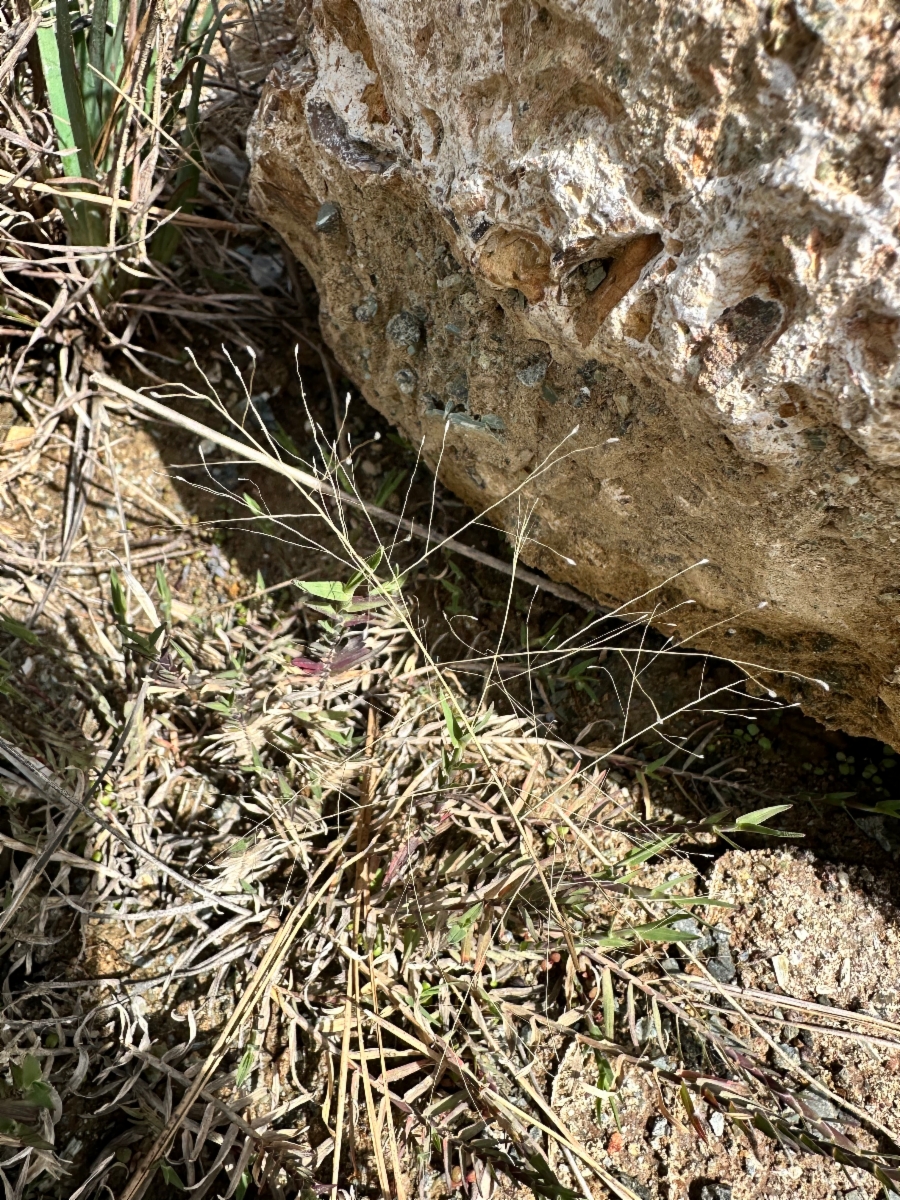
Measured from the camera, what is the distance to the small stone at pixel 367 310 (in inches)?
61.5

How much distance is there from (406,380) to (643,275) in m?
0.62

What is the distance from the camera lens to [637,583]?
1.50 meters

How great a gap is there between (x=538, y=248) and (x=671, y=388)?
258mm

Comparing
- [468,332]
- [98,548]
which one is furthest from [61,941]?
[468,332]

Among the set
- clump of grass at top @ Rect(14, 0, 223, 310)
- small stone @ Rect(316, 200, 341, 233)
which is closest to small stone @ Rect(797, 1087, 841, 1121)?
small stone @ Rect(316, 200, 341, 233)

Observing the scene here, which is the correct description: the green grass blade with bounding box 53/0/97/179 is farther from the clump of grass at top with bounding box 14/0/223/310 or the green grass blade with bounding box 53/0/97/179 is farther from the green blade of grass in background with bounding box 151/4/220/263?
the green blade of grass in background with bounding box 151/4/220/263

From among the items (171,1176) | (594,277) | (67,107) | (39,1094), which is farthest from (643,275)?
(171,1176)

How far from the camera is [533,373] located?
1.34m

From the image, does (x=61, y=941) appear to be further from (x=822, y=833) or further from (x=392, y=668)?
(x=822, y=833)

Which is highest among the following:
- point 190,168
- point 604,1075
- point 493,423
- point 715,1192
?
point 190,168

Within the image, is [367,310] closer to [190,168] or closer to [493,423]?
[493,423]

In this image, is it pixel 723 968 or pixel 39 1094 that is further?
pixel 723 968

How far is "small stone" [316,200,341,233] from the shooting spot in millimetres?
1479

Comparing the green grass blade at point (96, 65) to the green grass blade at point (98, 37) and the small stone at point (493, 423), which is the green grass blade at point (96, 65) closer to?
the green grass blade at point (98, 37)
